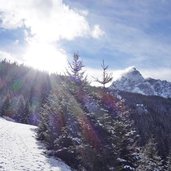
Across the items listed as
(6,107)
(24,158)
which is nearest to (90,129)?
(24,158)

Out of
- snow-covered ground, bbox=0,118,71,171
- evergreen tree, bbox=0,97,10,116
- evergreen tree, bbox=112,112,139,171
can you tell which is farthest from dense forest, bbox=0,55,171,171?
evergreen tree, bbox=0,97,10,116

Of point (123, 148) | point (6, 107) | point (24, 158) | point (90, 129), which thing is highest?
point (6, 107)

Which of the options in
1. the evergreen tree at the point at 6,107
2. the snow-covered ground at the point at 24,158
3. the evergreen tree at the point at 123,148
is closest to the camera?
the snow-covered ground at the point at 24,158

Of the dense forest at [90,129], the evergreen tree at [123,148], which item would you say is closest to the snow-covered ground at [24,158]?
the dense forest at [90,129]

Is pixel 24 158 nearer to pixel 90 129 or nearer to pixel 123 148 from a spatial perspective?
pixel 90 129

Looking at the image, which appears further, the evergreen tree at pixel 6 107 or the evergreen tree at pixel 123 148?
the evergreen tree at pixel 6 107

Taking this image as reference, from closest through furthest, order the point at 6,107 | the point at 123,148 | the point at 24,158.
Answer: the point at 24,158 < the point at 123,148 < the point at 6,107

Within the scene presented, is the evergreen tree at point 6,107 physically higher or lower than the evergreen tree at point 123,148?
higher

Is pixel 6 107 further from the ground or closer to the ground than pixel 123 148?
further from the ground

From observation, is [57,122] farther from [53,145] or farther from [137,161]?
[137,161]

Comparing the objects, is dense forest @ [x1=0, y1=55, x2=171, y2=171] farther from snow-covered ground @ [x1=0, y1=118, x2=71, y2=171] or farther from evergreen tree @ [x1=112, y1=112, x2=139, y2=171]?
snow-covered ground @ [x1=0, y1=118, x2=71, y2=171]

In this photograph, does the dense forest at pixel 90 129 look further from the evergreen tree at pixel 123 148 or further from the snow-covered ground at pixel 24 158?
the snow-covered ground at pixel 24 158

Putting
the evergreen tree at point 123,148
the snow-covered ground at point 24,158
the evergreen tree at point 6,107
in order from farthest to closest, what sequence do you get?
1. the evergreen tree at point 6,107
2. the evergreen tree at point 123,148
3. the snow-covered ground at point 24,158

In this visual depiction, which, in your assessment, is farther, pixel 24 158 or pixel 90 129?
pixel 90 129
